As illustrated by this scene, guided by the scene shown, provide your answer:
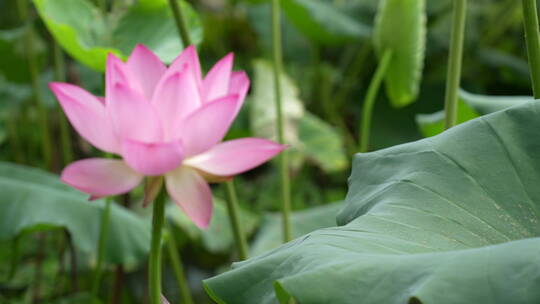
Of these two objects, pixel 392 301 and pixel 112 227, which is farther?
pixel 112 227

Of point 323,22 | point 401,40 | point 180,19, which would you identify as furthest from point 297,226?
point 323,22

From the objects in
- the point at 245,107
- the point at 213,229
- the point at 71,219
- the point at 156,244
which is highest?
the point at 156,244

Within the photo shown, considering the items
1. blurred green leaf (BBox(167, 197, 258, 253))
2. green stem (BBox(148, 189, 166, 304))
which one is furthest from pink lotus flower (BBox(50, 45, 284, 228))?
blurred green leaf (BBox(167, 197, 258, 253))

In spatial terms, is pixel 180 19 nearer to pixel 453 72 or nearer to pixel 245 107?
pixel 453 72

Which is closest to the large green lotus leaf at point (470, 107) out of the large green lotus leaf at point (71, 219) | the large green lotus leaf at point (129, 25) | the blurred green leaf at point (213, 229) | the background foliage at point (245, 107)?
the background foliage at point (245, 107)

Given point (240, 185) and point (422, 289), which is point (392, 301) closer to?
point (422, 289)

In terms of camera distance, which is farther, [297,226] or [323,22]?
[323,22]

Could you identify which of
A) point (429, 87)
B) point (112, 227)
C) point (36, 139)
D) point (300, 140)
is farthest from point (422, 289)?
point (429, 87)
